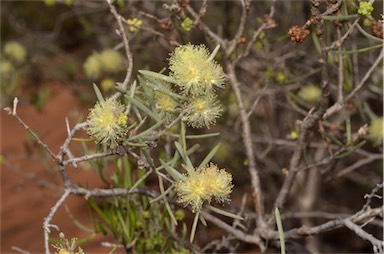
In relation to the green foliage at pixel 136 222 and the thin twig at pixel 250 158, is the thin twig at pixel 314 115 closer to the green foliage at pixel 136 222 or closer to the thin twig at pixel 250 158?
the thin twig at pixel 250 158

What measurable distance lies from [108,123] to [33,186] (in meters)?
2.14

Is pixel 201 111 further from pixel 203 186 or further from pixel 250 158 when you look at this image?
pixel 250 158

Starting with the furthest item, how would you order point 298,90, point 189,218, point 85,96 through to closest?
point 85,96 < point 189,218 < point 298,90

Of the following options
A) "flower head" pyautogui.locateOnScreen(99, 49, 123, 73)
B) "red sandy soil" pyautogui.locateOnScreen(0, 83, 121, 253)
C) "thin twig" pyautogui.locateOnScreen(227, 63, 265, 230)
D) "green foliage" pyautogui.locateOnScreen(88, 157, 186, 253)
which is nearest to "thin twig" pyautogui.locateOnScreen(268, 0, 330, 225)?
"thin twig" pyautogui.locateOnScreen(227, 63, 265, 230)

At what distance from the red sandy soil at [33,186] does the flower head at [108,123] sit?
2.87ft

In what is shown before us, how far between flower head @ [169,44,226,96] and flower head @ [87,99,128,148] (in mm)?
106

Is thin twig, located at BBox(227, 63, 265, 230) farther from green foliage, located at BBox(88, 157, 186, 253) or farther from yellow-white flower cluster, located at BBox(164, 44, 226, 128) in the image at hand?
yellow-white flower cluster, located at BBox(164, 44, 226, 128)

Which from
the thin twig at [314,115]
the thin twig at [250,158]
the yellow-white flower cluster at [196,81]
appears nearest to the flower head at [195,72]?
the yellow-white flower cluster at [196,81]

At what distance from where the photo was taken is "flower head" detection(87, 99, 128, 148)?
93 cm

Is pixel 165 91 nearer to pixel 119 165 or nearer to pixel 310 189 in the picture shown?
pixel 119 165

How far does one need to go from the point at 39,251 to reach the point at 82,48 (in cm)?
252

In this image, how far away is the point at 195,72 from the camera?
0.91m

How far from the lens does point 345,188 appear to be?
2.84 metres

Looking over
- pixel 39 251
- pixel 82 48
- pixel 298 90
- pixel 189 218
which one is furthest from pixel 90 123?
pixel 82 48
